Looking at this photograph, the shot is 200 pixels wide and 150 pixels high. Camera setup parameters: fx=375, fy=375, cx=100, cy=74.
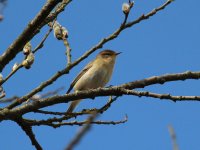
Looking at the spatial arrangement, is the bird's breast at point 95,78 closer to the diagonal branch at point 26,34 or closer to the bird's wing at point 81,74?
the bird's wing at point 81,74

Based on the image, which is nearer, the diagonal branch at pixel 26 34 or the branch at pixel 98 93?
the diagonal branch at pixel 26 34

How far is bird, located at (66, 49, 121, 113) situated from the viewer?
26.2 ft

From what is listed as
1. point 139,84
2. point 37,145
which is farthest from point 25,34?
point 37,145

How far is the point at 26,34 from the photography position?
10.9ft

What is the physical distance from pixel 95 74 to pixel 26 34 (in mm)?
4803

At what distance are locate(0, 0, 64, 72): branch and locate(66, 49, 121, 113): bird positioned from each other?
4618 mm

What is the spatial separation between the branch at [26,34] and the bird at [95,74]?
4.62 meters

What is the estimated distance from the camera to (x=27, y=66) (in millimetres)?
3803

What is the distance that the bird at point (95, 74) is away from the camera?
7992 mm

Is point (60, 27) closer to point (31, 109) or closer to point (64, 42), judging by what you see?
point (64, 42)

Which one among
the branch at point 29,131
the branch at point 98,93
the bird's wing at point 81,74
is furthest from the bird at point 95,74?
the branch at point 98,93

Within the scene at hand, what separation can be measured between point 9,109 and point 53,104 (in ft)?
1.57

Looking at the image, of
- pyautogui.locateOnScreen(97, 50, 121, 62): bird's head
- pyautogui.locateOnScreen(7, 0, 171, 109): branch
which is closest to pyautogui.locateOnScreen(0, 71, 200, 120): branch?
pyautogui.locateOnScreen(7, 0, 171, 109): branch

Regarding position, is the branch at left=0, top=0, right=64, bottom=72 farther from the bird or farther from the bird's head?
the bird's head
